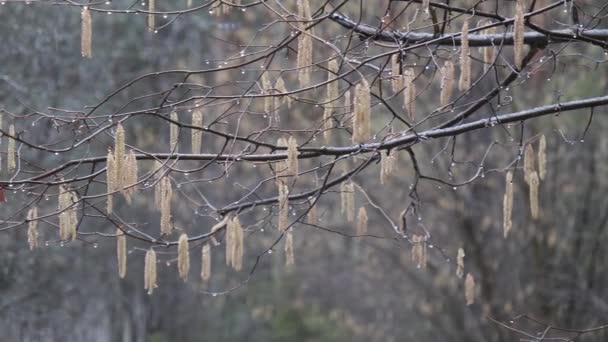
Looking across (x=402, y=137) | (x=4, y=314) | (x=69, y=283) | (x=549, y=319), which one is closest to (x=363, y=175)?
(x=549, y=319)

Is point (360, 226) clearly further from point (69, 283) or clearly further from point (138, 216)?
point (138, 216)

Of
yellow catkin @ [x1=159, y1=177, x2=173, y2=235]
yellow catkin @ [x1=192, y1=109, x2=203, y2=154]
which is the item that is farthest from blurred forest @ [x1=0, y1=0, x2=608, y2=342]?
yellow catkin @ [x1=159, y1=177, x2=173, y2=235]

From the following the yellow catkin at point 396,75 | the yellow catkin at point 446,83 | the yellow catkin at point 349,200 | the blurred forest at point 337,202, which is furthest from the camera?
the blurred forest at point 337,202

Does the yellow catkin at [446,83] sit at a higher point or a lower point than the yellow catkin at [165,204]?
higher

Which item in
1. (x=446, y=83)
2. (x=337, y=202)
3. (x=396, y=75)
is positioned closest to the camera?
(x=446, y=83)

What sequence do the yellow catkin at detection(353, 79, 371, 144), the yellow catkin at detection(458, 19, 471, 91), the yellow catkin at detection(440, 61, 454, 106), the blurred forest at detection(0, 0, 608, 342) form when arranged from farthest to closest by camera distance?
the blurred forest at detection(0, 0, 608, 342), the yellow catkin at detection(440, 61, 454, 106), the yellow catkin at detection(458, 19, 471, 91), the yellow catkin at detection(353, 79, 371, 144)

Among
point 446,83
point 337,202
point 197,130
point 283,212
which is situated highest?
point 446,83

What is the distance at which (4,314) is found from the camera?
5266 mm

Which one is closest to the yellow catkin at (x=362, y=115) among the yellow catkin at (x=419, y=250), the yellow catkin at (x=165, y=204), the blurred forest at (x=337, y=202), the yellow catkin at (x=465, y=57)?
the yellow catkin at (x=465, y=57)

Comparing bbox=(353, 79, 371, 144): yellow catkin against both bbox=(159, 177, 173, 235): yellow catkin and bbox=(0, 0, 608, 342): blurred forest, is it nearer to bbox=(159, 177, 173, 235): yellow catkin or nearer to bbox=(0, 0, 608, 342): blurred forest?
bbox=(159, 177, 173, 235): yellow catkin

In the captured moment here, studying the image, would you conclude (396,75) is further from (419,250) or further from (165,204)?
(165,204)

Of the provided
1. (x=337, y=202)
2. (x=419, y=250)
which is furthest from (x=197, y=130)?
(x=337, y=202)

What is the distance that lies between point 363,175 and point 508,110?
1557mm

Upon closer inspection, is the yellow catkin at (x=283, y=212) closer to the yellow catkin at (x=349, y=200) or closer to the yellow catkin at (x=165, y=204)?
the yellow catkin at (x=349, y=200)
